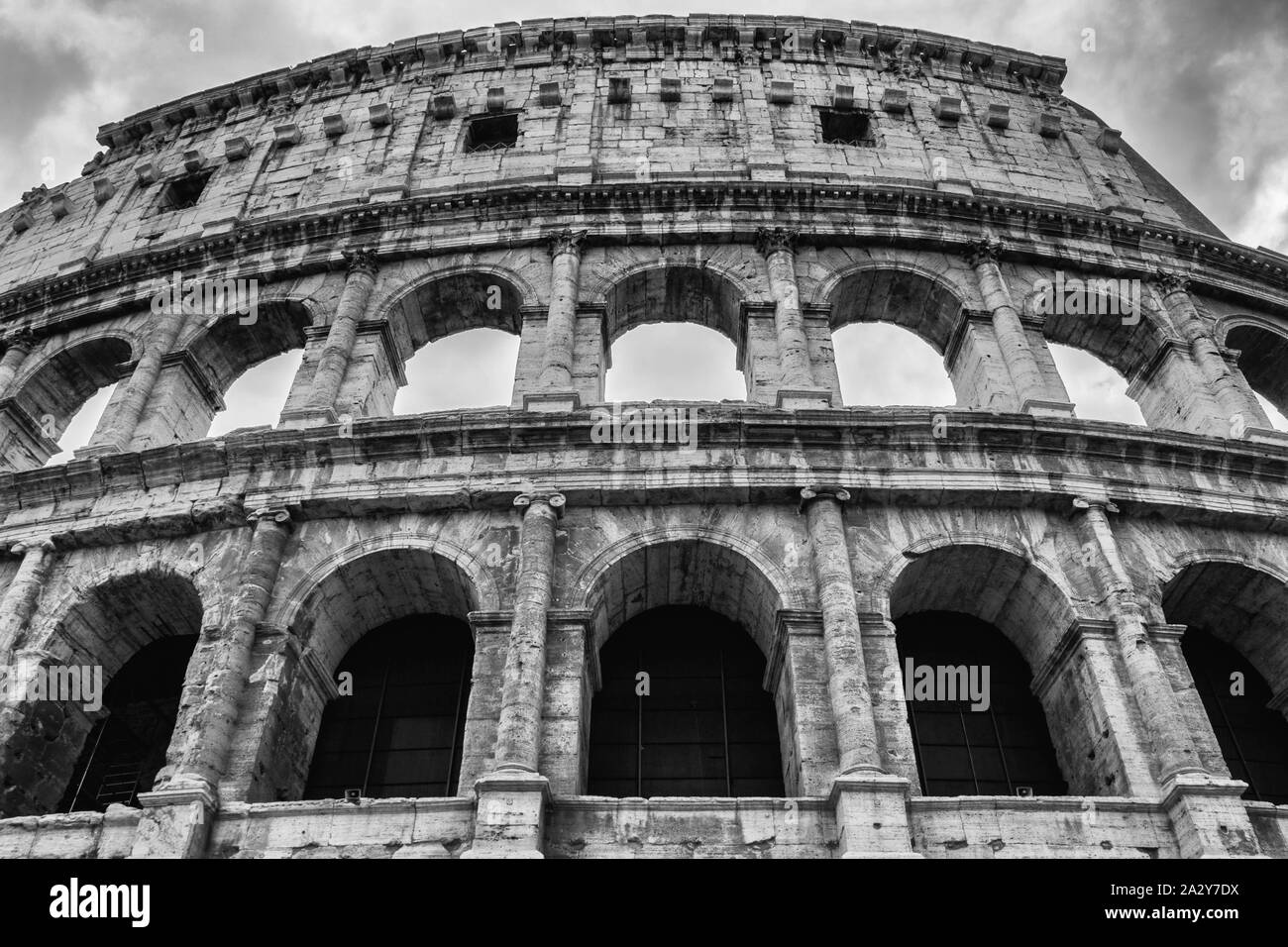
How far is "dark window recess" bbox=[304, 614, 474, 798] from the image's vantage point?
11.0 meters

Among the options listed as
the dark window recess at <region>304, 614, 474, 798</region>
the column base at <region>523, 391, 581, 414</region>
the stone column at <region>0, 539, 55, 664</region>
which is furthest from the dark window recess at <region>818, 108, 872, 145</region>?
the stone column at <region>0, 539, 55, 664</region>

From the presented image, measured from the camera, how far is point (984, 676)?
38.5 feet

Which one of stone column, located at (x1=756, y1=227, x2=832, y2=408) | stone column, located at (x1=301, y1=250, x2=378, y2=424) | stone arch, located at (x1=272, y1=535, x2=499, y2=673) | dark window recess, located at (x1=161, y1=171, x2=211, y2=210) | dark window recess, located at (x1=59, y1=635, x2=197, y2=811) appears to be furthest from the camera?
dark window recess, located at (x1=161, y1=171, x2=211, y2=210)

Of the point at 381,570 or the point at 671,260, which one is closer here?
the point at 381,570

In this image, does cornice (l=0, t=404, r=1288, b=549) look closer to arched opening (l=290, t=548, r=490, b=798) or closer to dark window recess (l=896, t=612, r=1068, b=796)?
arched opening (l=290, t=548, r=490, b=798)

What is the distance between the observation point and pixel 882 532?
11500 mm

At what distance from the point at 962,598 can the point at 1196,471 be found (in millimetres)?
3283

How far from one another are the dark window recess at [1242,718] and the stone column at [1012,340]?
3306mm

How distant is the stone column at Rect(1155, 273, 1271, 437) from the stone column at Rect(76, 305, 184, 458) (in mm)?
15155

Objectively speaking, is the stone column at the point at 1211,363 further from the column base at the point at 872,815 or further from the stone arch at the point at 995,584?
the column base at the point at 872,815

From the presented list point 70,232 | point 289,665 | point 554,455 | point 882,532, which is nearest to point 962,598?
point 882,532

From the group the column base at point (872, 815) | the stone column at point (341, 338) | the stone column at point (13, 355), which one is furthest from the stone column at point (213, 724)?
the stone column at point (13, 355)
